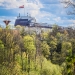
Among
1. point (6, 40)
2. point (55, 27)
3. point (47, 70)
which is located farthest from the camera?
→ point (55, 27)

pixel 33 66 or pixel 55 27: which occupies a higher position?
pixel 55 27

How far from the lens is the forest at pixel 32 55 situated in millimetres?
27391

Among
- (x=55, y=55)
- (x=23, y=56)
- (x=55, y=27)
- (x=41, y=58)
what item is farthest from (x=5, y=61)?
(x=55, y=27)

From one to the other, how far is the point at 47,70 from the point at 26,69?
2118 millimetres

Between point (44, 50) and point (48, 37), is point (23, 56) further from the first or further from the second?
point (48, 37)

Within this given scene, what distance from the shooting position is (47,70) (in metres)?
28.9

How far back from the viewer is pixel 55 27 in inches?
1689

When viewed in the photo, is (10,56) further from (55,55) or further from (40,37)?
(40,37)

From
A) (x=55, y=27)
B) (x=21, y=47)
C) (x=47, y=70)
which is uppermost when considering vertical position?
(x=55, y=27)

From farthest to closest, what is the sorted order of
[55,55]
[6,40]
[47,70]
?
[55,55] < [6,40] < [47,70]

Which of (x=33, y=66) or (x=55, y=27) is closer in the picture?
(x=33, y=66)

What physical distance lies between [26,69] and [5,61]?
2.90 metres

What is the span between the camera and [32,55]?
31.9m

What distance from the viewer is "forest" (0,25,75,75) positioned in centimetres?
2739
